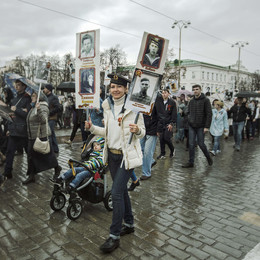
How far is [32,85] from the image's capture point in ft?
16.6

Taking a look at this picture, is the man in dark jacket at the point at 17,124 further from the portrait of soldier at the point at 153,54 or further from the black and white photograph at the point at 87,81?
the portrait of soldier at the point at 153,54

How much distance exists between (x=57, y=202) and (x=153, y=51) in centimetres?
258

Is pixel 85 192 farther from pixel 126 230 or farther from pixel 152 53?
pixel 152 53

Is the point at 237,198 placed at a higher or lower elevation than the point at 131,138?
lower

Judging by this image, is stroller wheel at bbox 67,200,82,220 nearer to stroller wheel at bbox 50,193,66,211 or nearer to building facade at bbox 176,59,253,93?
stroller wheel at bbox 50,193,66,211

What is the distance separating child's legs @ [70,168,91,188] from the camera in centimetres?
377

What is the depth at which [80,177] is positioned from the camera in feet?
12.5

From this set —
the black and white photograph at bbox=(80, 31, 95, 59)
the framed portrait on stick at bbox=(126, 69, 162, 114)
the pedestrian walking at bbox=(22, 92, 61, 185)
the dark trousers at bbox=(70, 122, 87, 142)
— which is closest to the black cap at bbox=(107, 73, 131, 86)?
the framed portrait on stick at bbox=(126, 69, 162, 114)

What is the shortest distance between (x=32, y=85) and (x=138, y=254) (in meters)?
3.70

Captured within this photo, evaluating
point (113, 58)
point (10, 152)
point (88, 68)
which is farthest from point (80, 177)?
point (113, 58)

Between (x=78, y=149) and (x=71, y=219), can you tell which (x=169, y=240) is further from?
(x=78, y=149)

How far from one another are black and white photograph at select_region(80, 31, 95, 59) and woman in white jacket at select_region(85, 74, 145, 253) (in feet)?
2.67

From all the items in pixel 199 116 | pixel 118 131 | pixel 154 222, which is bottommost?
pixel 154 222

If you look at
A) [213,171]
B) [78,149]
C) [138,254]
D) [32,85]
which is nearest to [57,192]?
[138,254]
